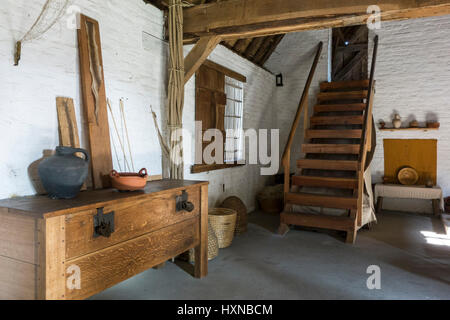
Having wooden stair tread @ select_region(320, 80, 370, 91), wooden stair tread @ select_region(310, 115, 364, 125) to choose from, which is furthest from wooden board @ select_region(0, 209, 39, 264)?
wooden stair tread @ select_region(320, 80, 370, 91)

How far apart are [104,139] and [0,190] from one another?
2.86 ft

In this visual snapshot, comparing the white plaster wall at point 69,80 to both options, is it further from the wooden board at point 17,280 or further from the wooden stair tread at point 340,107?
the wooden stair tread at point 340,107

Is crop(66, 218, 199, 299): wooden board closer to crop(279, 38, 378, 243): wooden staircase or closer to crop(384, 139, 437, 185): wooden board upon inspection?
crop(279, 38, 378, 243): wooden staircase

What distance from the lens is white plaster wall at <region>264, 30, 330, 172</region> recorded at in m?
6.90

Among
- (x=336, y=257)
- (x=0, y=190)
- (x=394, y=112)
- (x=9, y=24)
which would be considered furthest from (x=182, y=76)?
(x=394, y=112)

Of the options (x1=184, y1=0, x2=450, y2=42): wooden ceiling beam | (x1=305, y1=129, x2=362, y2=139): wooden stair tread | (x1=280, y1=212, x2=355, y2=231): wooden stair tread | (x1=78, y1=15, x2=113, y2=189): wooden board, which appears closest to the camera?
(x1=78, y1=15, x2=113, y2=189): wooden board

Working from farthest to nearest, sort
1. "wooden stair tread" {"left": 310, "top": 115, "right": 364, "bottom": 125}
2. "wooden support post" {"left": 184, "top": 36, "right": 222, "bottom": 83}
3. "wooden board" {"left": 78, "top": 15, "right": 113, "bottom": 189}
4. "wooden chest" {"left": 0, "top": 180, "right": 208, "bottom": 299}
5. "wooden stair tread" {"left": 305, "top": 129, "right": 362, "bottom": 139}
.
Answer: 1. "wooden stair tread" {"left": 310, "top": 115, "right": 364, "bottom": 125}
2. "wooden stair tread" {"left": 305, "top": 129, "right": 362, "bottom": 139}
3. "wooden support post" {"left": 184, "top": 36, "right": 222, "bottom": 83}
4. "wooden board" {"left": 78, "top": 15, "right": 113, "bottom": 189}
5. "wooden chest" {"left": 0, "top": 180, "right": 208, "bottom": 299}

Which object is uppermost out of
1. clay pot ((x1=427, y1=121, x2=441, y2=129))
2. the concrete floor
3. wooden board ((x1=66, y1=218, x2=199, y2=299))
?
clay pot ((x1=427, y1=121, x2=441, y2=129))

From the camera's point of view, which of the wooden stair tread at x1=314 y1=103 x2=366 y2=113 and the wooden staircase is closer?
the wooden staircase

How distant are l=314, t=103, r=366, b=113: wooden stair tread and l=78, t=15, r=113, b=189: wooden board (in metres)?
4.36

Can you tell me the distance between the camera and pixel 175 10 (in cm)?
347

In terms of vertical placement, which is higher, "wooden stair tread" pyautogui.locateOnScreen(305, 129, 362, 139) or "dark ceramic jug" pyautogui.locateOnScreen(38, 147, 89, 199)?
"wooden stair tread" pyautogui.locateOnScreen(305, 129, 362, 139)

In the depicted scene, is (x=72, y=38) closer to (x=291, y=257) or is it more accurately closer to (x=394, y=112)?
(x=291, y=257)

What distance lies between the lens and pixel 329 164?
4.96 m
